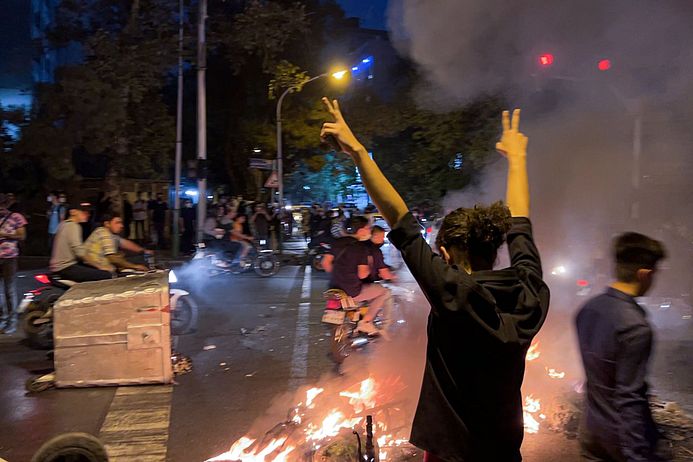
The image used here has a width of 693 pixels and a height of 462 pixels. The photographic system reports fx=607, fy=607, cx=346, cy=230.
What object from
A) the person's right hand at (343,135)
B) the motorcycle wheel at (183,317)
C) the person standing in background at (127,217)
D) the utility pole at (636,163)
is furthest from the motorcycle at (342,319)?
the person standing in background at (127,217)

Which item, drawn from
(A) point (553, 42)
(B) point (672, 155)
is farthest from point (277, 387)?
(B) point (672, 155)

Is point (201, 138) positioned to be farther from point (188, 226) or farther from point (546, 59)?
point (546, 59)

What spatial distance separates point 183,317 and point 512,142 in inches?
243

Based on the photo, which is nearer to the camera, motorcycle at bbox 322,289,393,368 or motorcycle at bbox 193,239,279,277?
motorcycle at bbox 322,289,393,368

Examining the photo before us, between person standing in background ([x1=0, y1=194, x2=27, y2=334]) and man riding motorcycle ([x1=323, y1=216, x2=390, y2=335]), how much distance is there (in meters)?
4.38

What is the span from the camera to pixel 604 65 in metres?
6.70

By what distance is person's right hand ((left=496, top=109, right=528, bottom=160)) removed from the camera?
233cm

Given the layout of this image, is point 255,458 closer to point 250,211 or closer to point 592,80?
point 592,80

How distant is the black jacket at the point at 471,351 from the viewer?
170 cm

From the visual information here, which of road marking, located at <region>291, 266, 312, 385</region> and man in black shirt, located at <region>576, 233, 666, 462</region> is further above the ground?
man in black shirt, located at <region>576, 233, 666, 462</region>

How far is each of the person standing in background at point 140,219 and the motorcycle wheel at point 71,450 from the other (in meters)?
15.7

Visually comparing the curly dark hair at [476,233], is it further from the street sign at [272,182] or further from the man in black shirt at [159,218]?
the street sign at [272,182]

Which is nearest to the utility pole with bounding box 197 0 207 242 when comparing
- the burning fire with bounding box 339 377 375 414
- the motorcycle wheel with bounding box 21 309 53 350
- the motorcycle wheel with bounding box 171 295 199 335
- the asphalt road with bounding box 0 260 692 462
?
the asphalt road with bounding box 0 260 692 462

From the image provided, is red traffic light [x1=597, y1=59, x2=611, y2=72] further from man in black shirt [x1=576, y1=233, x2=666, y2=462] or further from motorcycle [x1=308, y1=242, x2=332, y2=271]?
motorcycle [x1=308, y1=242, x2=332, y2=271]
